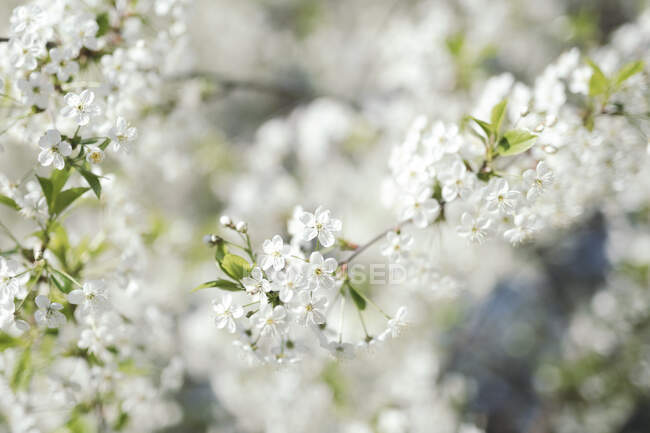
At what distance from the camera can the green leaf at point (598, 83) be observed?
1.92 m

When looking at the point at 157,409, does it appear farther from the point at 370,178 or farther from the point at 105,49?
the point at 370,178

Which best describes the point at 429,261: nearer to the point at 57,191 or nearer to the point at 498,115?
the point at 498,115

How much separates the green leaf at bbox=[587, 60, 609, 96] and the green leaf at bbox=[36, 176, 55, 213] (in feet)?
7.33

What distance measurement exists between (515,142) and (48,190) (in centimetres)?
178

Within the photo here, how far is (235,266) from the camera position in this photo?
1562 millimetres

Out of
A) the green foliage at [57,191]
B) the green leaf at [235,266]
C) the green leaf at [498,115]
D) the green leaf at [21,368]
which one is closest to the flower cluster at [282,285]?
the green leaf at [235,266]

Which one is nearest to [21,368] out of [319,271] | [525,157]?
[319,271]

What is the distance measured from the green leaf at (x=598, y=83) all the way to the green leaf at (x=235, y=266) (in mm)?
1627

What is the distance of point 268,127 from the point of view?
4.86 m

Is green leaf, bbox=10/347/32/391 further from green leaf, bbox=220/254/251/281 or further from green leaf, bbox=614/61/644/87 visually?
green leaf, bbox=614/61/644/87

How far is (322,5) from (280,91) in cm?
377

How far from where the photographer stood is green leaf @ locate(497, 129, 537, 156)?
1662mm

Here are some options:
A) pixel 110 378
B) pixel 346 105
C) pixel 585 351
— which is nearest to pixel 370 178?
pixel 346 105

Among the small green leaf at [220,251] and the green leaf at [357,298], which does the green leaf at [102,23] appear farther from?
the green leaf at [357,298]
